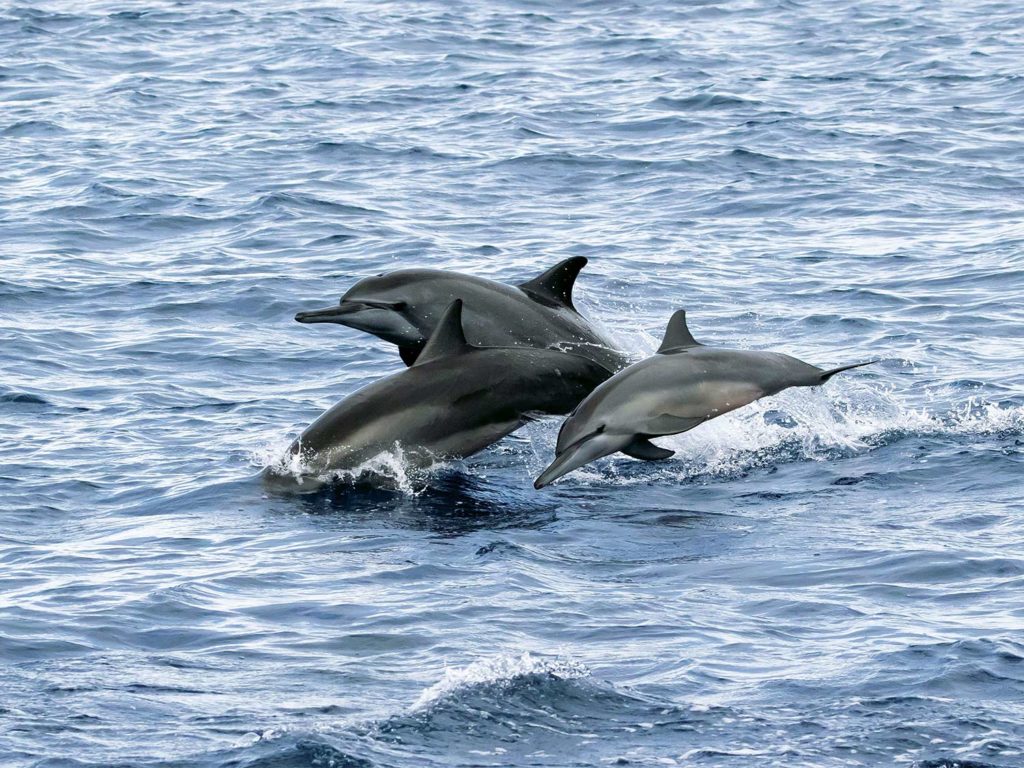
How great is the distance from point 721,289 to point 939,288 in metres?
2.32

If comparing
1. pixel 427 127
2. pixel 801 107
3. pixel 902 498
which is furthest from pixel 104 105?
pixel 902 498

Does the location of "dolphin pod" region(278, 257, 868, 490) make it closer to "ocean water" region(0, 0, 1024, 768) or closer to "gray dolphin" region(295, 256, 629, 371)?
"gray dolphin" region(295, 256, 629, 371)

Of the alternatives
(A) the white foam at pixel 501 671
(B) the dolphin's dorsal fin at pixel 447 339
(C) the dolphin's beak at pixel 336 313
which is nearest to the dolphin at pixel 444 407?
(B) the dolphin's dorsal fin at pixel 447 339

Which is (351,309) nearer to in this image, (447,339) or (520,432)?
(447,339)

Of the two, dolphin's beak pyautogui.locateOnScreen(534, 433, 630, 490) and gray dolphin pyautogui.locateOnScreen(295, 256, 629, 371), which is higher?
gray dolphin pyautogui.locateOnScreen(295, 256, 629, 371)

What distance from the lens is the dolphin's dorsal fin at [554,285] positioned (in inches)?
552

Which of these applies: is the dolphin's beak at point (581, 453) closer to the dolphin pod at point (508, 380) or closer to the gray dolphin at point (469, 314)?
the dolphin pod at point (508, 380)

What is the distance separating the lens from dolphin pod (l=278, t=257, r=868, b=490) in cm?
1227

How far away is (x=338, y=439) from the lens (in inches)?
522

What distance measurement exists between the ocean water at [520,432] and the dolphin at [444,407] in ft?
1.20

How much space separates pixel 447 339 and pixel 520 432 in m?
1.69

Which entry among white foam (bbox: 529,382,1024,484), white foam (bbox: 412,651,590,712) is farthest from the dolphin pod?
white foam (bbox: 412,651,590,712)

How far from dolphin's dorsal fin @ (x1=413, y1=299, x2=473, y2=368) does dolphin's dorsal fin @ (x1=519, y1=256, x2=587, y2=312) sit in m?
0.98

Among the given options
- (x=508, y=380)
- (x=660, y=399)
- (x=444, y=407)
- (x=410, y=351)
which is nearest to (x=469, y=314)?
(x=410, y=351)
